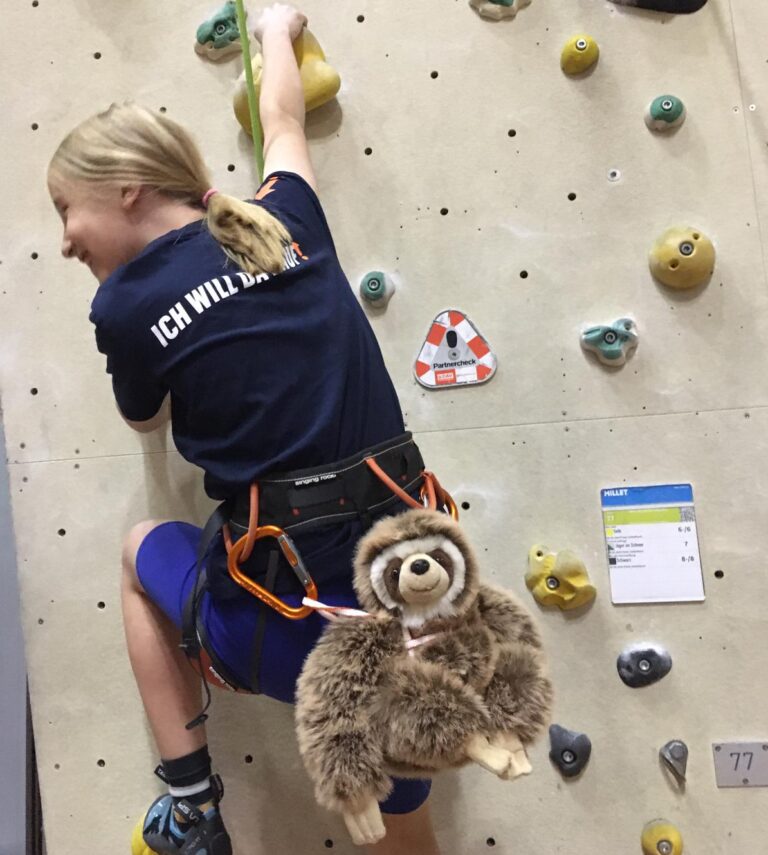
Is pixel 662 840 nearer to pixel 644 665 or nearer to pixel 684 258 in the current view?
pixel 644 665

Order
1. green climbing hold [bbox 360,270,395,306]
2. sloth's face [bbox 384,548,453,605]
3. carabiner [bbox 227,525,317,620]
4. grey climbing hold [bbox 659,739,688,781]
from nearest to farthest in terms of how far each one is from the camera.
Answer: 1. sloth's face [bbox 384,548,453,605]
2. carabiner [bbox 227,525,317,620]
3. grey climbing hold [bbox 659,739,688,781]
4. green climbing hold [bbox 360,270,395,306]

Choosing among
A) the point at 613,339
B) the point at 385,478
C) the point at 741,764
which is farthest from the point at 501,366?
the point at 741,764

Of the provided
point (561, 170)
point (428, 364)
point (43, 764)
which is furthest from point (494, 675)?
point (43, 764)

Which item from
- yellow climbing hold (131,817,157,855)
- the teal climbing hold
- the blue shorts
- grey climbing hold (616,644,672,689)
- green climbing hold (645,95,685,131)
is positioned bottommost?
yellow climbing hold (131,817,157,855)

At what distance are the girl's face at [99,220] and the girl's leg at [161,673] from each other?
495mm

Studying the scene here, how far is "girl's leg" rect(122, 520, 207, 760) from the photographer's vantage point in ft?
3.90

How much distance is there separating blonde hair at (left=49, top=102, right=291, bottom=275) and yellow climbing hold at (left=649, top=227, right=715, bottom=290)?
29.1 inches

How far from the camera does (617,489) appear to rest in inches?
53.1

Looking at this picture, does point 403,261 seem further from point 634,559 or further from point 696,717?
point 696,717

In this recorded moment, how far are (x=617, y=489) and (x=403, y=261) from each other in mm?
612

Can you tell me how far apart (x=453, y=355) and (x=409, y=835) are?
87cm

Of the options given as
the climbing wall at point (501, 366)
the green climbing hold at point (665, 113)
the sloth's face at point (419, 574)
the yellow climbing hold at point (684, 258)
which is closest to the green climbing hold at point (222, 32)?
the climbing wall at point (501, 366)

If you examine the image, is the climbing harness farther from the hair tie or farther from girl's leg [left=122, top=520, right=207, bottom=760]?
the hair tie

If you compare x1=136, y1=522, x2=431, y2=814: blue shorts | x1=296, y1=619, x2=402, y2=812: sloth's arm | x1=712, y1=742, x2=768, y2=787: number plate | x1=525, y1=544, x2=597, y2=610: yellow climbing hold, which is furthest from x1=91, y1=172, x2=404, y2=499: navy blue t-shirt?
x1=712, y1=742, x2=768, y2=787: number plate
